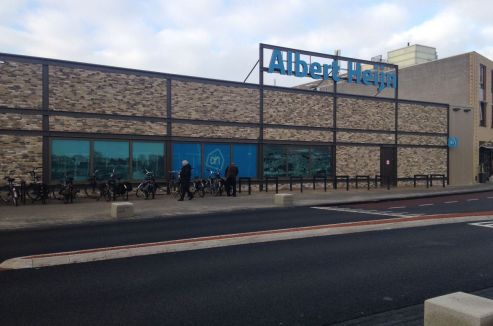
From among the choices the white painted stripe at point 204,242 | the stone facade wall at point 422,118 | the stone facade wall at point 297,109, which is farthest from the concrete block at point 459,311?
the stone facade wall at point 422,118

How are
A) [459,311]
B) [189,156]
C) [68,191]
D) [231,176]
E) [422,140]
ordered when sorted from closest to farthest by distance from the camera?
[459,311], [68,191], [231,176], [189,156], [422,140]

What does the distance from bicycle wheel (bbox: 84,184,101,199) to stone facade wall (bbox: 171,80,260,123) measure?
15.4 feet

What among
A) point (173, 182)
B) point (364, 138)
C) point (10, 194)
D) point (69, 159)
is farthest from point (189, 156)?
point (364, 138)

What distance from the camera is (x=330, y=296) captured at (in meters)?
5.47

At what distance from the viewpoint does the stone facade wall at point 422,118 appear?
28016 millimetres

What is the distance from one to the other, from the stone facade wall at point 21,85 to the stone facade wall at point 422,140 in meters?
20.5

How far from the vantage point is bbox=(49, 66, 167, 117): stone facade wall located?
17469 millimetres

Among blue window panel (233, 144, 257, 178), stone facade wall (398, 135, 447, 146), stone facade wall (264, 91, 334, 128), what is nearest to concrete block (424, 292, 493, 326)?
blue window panel (233, 144, 257, 178)

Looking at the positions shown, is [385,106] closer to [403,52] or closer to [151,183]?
[151,183]

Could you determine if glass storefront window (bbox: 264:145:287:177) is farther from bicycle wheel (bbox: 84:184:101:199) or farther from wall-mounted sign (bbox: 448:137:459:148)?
wall-mounted sign (bbox: 448:137:459:148)

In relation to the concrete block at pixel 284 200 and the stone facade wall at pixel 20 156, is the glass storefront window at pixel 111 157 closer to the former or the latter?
the stone facade wall at pixel 20 156

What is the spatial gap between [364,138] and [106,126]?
1480 cm

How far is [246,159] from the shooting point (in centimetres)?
2194

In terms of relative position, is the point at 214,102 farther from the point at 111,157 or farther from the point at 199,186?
the point at 111,157
